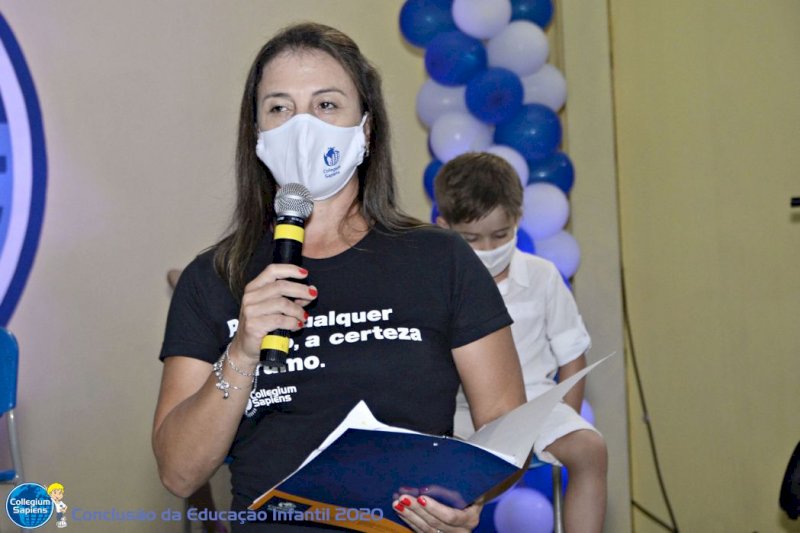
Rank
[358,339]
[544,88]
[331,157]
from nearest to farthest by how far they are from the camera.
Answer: [358,339] < [331,157] < [544,88]

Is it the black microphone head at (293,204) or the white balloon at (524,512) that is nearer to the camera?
the black microphone head at (293,204)

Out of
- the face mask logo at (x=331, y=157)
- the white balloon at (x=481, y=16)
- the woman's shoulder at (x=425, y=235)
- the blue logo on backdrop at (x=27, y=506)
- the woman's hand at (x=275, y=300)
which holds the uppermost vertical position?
the white balloon at (x=481, y=16)

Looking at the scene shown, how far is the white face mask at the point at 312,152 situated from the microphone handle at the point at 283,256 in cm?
27

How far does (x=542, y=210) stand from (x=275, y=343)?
8.44ft

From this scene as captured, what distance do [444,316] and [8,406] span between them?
2113mm

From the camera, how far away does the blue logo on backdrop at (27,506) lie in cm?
241

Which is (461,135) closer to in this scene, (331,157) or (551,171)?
(551,171)

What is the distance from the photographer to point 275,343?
1334mm

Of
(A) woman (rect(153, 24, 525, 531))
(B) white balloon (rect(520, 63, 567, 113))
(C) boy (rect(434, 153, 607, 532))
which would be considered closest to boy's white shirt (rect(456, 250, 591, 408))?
(C) boy (rect(434, 153, 607, 532))

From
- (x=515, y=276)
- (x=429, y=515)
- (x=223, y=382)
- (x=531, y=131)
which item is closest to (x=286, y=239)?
(x=223, y=382)

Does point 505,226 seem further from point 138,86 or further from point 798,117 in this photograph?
point 138,86

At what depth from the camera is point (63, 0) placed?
417cm

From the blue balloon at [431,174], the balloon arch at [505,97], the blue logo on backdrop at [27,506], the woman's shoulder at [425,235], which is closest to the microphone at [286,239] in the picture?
the woman's shoulder at [425,235]

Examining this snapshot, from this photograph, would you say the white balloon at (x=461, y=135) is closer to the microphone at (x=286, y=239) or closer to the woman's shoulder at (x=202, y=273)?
the woman's shoulder at (x=202, y=273)
